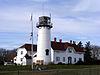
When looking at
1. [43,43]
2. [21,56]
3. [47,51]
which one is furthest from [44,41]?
[21,56]

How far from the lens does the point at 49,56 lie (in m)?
61.7

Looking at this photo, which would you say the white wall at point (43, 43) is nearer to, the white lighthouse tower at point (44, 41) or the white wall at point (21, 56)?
the white lighthouse tower at point (44, 41)

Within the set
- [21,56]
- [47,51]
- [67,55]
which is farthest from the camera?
[21,56]

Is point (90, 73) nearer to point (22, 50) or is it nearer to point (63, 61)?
point (63, 61)

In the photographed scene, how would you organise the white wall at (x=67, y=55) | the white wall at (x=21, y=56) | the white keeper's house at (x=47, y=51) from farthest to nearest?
the white wall at (x=21, y=56)
the white wall at (x=67, y=55)
the white keeper's house at (x=47, y=51)

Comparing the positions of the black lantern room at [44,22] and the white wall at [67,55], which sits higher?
the black lantern room at [44,22]

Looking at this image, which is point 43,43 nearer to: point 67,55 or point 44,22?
point 44,22

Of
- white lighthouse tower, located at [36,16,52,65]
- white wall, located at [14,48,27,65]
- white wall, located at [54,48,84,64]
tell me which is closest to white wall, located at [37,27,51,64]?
white lighthouse tower, located at [36,16,52,65]

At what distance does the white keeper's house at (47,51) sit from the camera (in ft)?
197

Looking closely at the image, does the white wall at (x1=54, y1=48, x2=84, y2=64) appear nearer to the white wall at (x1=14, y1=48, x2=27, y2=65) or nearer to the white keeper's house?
the white keeper's house

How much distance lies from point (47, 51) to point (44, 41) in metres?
2.85

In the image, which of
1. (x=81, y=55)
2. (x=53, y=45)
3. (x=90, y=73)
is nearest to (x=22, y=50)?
(x=53, y=45)

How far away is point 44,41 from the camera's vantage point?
59406mm

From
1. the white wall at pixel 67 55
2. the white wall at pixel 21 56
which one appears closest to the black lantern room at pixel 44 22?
the white wall at pixel 67 55
